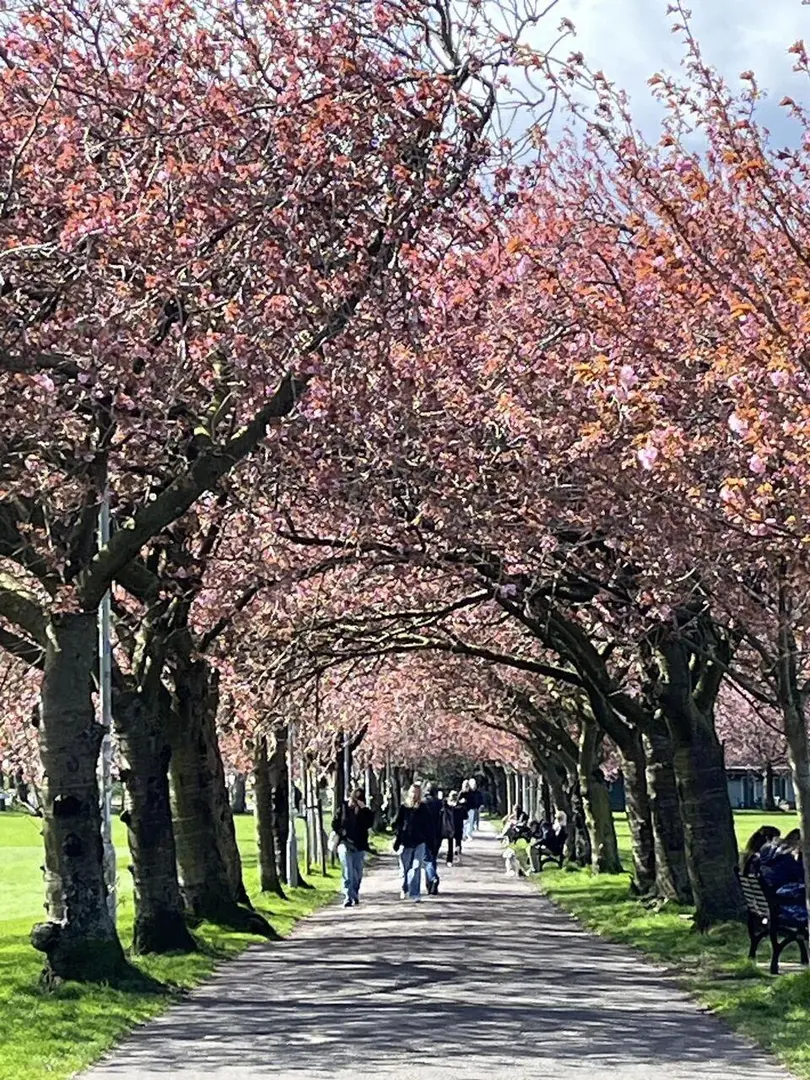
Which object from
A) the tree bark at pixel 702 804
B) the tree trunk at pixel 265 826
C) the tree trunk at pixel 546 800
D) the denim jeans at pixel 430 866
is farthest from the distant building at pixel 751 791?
the tree bark at pixel 702 804

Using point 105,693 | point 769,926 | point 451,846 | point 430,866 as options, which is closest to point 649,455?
point 769,926

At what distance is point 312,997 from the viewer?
15.2 m

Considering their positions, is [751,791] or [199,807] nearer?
[199,807]

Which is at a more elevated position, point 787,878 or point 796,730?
point 796,730

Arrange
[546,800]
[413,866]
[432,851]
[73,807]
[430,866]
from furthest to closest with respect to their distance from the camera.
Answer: [546,800]
[430,866]
[432,851]
[413,866]
[73,807]

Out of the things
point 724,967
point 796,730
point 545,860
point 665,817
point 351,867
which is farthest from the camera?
point 545,860

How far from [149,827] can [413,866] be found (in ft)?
40.3

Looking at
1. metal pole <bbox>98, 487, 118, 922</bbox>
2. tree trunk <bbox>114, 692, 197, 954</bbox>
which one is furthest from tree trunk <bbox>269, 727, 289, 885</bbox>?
tree trunk <bbox>114, 692, 197, 954</bbox>

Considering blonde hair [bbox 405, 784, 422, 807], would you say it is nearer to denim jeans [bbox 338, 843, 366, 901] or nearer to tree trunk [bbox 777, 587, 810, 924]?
denim jeans [bbox 338, 843, 366, 901]

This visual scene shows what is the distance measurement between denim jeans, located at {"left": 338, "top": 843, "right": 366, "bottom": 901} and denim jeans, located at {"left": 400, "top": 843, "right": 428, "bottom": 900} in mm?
1052

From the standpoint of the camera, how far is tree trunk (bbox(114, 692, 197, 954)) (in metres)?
18.3

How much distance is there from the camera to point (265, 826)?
104 feet

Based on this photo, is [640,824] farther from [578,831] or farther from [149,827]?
[578,831]

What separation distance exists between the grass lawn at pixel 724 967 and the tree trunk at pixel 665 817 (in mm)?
594
